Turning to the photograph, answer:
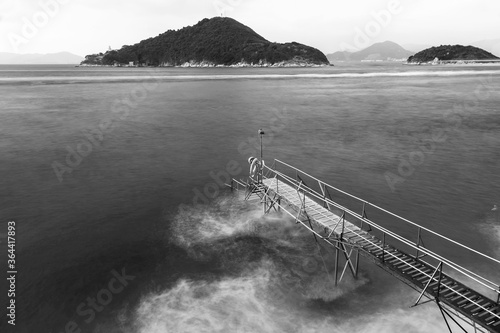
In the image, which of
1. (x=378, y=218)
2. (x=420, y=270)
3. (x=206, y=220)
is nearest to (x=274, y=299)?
(x=420, y=270)

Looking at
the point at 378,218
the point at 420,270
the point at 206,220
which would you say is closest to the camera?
the point at 420,270

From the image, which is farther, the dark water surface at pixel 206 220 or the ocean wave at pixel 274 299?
the dark water surface at pixel 206 220

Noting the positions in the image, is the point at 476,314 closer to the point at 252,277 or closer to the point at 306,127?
the point at 252,277

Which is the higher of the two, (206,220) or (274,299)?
(274,299)

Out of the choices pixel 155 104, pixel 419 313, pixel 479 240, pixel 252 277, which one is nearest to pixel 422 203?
pixel 479 240

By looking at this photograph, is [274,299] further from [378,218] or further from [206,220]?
[378,218]

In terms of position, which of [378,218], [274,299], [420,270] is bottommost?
[378,218]

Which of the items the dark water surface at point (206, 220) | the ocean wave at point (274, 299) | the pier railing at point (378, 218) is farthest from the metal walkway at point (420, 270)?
the dark water surface at point (206, 220)

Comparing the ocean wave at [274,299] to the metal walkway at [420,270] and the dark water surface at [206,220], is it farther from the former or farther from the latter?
the metal walkway at [420,270]

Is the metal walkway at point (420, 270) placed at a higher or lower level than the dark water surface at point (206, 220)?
higher

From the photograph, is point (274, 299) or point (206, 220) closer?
point (274, 299)
